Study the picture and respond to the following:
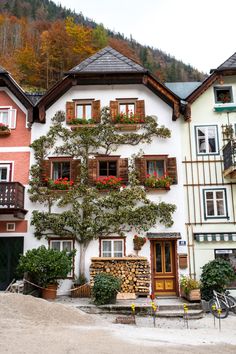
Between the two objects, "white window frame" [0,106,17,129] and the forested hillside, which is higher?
the forested hillside

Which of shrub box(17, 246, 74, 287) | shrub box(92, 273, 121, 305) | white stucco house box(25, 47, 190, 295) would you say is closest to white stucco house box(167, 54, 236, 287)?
white stucco house box(25, 47, 190, 295)

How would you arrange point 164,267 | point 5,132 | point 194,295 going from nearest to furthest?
point 194,295 → point 164,267 → point 5,132

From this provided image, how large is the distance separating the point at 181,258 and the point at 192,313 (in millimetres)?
3380

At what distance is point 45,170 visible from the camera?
1722cm

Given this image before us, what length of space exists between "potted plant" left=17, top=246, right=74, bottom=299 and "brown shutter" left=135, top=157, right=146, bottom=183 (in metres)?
5.08

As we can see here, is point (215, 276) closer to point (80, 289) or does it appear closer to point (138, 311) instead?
point (138, 311)

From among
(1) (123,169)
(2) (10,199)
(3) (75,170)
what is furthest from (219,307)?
(2) (10,199)

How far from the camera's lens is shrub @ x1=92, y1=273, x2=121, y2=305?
43.5 ft

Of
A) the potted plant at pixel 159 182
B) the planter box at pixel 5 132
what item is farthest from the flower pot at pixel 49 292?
the planter box at pixel 5 132

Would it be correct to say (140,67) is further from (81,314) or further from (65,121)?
(81,314)

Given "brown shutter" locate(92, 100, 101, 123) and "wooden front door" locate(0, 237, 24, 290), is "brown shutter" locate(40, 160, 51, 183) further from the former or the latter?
"brown shutter" locate(92, 100, 101, 123)

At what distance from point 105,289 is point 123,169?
5.96 metres

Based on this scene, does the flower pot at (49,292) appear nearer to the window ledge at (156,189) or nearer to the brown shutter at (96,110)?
the window ledge at (156,189)

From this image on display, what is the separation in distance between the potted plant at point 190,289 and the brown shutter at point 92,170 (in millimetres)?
5980
